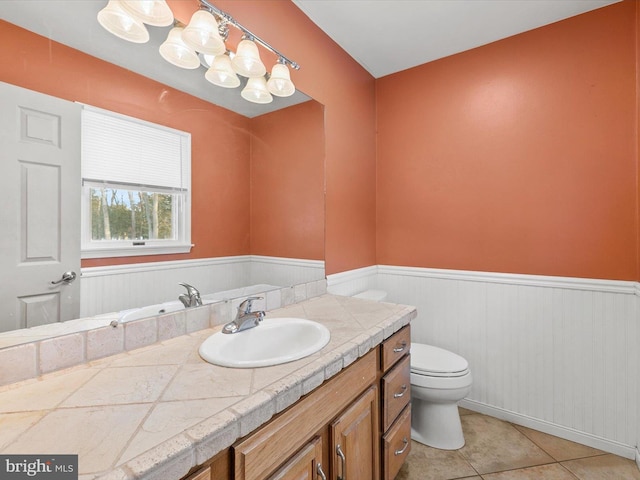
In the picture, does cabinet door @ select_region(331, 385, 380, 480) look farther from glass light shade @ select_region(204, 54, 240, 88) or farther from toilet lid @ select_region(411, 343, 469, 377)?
glass light shade @ select_region(204, 54, 240, 88)

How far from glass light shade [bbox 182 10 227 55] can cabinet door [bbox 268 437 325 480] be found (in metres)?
1.52

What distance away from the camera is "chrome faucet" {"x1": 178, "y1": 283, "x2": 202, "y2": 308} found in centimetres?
119

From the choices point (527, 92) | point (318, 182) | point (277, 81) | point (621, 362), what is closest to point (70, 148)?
point (277, 81)

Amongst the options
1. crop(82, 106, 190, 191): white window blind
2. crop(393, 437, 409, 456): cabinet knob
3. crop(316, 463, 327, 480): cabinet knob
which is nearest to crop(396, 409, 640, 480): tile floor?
crop(393, 437, 409, 456): cabinet knob

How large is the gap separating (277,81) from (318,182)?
616 millimetres

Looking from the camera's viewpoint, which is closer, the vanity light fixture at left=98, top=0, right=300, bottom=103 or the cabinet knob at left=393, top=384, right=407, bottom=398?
the vanity light fixture at left=98, top=0, right=300, bottom=103

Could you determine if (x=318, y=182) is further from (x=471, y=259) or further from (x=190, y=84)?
(x=471, y=259)

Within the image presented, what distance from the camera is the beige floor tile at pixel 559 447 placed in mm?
1691

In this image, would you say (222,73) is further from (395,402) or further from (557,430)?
(557,430)

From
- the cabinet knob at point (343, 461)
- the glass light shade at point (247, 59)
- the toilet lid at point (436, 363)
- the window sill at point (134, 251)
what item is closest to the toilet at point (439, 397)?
the toilet lid at point (436, 363)

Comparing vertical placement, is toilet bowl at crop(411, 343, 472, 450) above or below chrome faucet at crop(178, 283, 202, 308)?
below

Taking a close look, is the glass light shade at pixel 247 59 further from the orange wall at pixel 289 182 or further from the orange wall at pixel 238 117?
the orange wall at pixel 289 182

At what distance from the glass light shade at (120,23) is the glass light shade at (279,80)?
0.65 meters

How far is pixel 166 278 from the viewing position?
1160 millimetres
